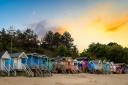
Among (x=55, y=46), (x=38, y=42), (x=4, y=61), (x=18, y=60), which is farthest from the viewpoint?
(x=55, y=46)

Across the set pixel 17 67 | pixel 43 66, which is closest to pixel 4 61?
pixel 17 67

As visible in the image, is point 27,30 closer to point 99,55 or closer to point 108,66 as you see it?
point 99,55

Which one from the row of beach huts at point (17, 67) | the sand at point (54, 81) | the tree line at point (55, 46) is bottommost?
the sand at point (54, 81)

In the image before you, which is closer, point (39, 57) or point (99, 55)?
point (39, 57)

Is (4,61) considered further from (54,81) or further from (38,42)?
(38,42)

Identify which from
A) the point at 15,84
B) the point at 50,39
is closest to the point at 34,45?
→ the point at 50,39

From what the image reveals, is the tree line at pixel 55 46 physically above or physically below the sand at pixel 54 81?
above

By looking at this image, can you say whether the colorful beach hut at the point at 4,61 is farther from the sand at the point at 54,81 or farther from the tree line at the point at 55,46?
the tree line at the point at 55,46

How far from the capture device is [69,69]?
219 ft

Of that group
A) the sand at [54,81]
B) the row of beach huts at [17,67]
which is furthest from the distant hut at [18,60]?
the sand at [54,81]

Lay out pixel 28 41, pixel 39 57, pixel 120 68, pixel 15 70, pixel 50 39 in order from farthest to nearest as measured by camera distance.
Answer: pixel 50 39
pixel 28 41
pixel 120 68
pixel 39 57
pixel 15 70

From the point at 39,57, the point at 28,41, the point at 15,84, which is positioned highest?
the point at 28,41

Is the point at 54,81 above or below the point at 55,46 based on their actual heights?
below

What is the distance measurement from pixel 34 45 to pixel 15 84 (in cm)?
7415
